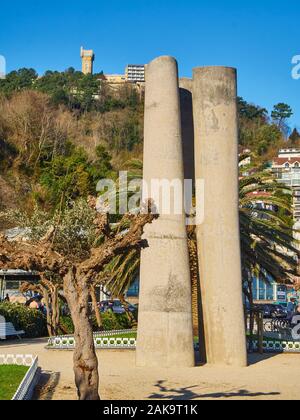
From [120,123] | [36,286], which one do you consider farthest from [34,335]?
[120,123]

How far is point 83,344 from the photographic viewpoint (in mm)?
10242

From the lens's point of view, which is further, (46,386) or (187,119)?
(187,119)

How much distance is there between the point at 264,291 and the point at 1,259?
175 feet

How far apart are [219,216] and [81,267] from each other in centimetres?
864

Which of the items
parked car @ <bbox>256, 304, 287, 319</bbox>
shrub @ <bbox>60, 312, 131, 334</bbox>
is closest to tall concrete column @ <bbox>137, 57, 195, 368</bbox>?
shrub @ <bbox>60, 312, 131, 334</bbox>

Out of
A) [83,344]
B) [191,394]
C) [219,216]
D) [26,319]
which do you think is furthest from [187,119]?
[26,319]

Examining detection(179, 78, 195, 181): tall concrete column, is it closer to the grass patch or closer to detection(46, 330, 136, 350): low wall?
detection(46, 330, 136, 350): low wall

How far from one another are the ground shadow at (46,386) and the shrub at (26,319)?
1027 cm

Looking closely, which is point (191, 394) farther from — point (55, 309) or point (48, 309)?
point (48, 309)

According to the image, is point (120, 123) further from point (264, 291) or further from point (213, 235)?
point (213, 235)

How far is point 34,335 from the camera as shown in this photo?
→ 2686 centimetres

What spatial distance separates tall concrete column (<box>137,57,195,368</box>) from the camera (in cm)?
1756

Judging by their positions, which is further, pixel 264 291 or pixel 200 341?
pixel 264 291
